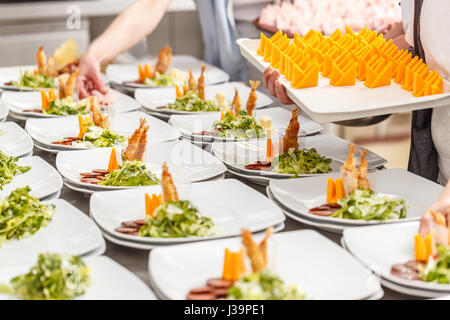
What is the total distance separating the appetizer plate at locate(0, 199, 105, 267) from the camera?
130 centimetres

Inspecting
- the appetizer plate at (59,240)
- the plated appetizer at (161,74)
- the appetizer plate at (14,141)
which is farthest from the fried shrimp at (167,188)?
the plated appetizer at (161,74)

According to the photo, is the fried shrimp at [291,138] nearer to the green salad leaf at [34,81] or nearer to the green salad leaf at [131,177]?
the green salad leaf at [131,177]

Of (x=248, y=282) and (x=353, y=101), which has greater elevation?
(x=353, y=101)

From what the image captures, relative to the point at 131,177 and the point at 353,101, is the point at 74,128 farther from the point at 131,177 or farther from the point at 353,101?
the point at 353,101

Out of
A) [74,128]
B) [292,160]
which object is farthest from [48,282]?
[74,128]

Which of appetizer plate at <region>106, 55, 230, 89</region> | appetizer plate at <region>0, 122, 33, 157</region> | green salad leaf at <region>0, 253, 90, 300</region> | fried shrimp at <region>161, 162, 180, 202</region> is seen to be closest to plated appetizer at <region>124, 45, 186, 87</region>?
appetizer plate at <region>106, 55, 230, 89</region>

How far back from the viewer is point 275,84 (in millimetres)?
1832

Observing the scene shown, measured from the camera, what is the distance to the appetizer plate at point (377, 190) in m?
1.54

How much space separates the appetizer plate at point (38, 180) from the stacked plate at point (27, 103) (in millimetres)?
584

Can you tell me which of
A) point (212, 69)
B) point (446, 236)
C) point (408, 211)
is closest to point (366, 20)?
point (212, 69)

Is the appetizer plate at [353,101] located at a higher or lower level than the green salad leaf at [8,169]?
higher

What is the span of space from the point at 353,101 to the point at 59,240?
79 centimetres
